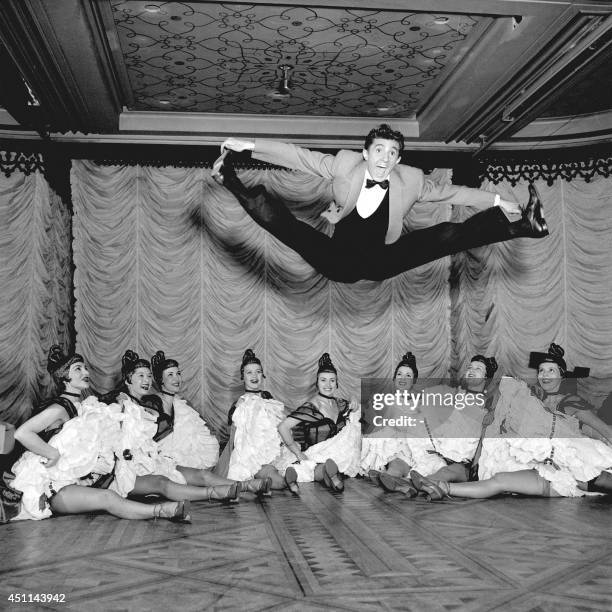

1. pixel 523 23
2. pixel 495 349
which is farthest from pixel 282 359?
pixel 523 23

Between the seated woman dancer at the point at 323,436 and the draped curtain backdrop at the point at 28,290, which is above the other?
the draped curtain backdrop at the point at 28,290

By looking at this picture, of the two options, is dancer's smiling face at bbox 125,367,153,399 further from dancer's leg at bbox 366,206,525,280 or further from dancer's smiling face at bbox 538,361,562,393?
dancer's smiling face at bbox 538,361,562,393

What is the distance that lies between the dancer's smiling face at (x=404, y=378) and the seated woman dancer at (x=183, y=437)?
1732 millimetres

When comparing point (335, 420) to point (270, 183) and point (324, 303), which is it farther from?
point (270, 183)

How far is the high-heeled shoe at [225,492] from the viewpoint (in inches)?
184

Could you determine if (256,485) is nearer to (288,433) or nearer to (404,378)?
(288,433)

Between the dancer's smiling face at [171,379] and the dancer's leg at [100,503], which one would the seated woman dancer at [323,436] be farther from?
the dancer's leg at [100,503]

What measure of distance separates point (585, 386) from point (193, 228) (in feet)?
16.2

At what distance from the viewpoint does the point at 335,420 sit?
6.00 meters

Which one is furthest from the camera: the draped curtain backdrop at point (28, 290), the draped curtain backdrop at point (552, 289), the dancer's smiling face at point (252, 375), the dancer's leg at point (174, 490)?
the draped curtain backdrop at point (552, 289)

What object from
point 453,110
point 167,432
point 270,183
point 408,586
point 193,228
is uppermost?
point 453,110

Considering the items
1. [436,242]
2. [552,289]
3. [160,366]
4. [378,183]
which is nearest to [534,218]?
[436,242]

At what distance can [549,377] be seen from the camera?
17.8 ft

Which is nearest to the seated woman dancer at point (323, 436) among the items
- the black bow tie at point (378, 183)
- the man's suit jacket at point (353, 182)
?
the man's suit jacket at point (353, 182)
